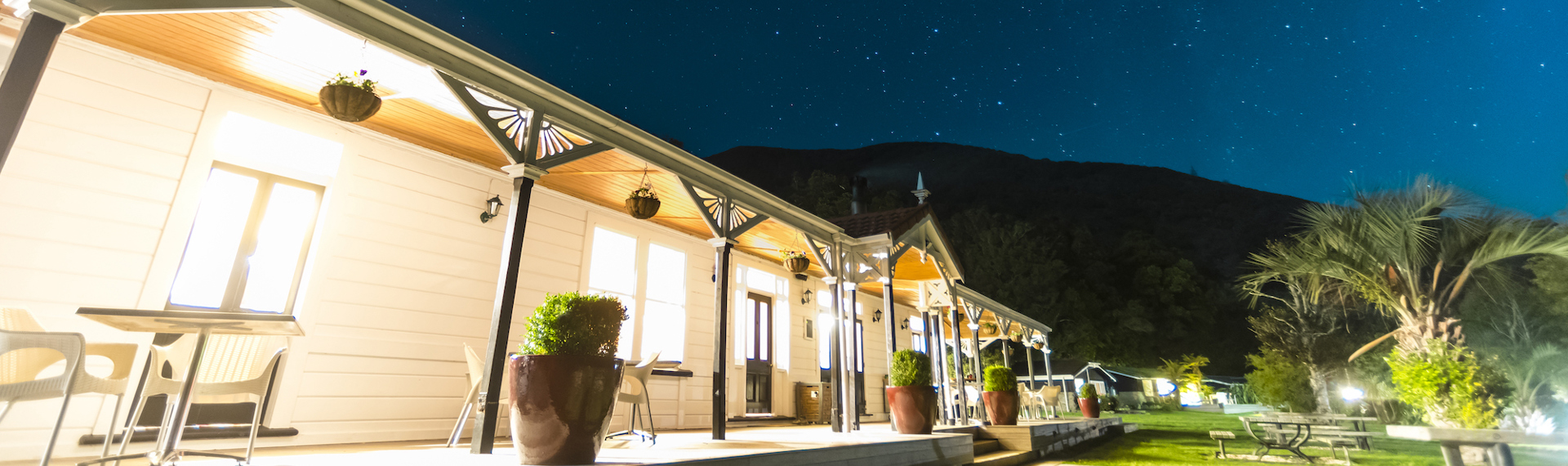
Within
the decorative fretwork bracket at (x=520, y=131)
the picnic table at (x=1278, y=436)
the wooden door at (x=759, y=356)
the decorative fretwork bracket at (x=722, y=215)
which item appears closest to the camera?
the decorative fretwork bracket at (x=520, y=131)

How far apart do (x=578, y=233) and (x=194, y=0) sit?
458 centimetres

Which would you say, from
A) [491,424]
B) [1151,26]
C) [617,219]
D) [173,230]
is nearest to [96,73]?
[173,230]

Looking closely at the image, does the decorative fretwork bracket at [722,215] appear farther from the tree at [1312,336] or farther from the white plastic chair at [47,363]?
the tree at [1312,336]

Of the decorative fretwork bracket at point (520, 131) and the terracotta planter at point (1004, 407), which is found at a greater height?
the decorative fretwork bracket at point (520, 131)

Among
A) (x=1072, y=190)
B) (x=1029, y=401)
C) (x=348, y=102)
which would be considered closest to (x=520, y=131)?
(x=348, y=102)

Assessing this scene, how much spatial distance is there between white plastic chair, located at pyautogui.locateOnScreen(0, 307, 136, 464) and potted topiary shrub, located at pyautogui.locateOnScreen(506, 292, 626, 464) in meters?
1.68

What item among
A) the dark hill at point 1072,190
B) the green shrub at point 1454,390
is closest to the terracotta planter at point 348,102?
the green shrub at point 1454,390

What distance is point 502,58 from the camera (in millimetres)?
3961

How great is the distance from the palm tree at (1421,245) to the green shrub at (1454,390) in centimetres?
155

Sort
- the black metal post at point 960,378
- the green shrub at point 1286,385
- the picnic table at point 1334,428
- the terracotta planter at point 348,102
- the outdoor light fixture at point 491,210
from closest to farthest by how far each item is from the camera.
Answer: the terracotta planter at point 348,102 → the outdoor light fixture at point 491,210 → the picnic table at point 1334,428 → the black metal post at point 960,378 → the green shrub at point 1286,385

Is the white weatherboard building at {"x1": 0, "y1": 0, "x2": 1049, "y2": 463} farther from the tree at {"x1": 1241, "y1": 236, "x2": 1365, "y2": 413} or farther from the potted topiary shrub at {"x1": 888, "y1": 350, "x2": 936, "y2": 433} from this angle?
the tree at {"x1": 1241, "y1": 236, "x2": 1365, "y2": 413}

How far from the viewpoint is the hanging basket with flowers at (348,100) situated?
3.39 meters

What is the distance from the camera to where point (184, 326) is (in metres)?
2.84

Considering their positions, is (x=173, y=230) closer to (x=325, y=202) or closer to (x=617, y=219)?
(x=325, y=202)
